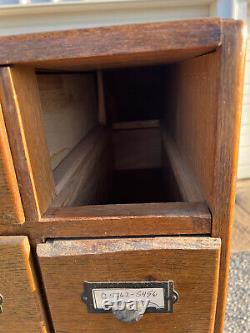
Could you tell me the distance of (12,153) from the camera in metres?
0.36

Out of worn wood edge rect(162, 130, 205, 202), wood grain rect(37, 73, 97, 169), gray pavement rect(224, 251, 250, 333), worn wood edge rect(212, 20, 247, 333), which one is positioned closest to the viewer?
worn wood edge rect(212, 20, 247, 333)

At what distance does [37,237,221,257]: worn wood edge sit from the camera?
0.37m

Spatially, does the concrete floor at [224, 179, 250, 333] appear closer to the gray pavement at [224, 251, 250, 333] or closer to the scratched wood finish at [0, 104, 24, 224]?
the gray pavement at [224, 251, 250, 333]

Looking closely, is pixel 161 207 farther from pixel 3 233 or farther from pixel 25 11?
pixel 25 11

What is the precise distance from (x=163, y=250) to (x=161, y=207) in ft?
0.19

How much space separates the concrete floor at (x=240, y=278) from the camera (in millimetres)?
758

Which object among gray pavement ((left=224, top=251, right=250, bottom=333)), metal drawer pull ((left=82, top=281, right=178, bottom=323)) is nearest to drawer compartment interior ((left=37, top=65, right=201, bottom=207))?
metal drawer pull ((left=82, top=281, right=178, bottom=323))

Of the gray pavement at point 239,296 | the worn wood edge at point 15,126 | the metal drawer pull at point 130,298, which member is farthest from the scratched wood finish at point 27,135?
the gray pavement at point 239,296

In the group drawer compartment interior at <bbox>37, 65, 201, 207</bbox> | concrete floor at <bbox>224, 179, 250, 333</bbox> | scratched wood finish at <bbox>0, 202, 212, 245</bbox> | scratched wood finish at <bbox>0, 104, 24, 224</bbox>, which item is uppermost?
scratched wood finish at <bbox>0, 104, 24, 224</bbox>

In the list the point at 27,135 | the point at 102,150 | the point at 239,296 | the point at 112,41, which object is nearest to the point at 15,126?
the point at 27,135

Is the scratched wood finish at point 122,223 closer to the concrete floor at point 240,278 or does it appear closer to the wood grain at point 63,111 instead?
the wood grain at point 63,111

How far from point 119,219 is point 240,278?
696 mm

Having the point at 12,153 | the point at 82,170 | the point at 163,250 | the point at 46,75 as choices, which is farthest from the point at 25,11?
the point at 163,250

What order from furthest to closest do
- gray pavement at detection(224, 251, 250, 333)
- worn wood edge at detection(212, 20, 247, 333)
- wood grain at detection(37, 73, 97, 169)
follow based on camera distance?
gray pavement at detection(224, 251, 250, 333) → wood grain at detection(37, 73, 97, 169) → worn wood edge at detection(212, 20, 247, 333)
